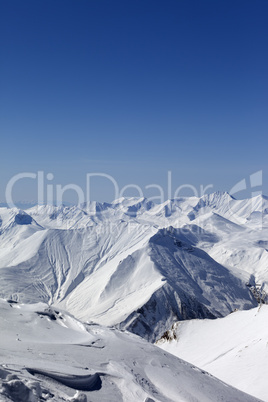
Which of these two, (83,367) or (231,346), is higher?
(83,367)

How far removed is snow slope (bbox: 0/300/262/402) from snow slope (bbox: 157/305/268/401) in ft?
36.4

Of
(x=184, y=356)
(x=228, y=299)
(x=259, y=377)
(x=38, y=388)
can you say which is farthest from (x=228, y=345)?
(x=228, y=299)

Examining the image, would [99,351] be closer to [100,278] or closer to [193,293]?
Result: [193,293]

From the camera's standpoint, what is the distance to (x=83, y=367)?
810 inches

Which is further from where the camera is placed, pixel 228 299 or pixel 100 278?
pixel 100 278

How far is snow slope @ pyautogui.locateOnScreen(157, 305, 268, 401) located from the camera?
116 feet

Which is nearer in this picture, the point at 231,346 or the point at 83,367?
the point at 83,367

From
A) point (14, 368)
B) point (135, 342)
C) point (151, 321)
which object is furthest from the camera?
point (151, 321)

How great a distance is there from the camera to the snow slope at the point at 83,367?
1599cm

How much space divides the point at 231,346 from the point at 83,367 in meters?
32.5

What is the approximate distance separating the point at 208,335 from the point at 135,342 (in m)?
30.9

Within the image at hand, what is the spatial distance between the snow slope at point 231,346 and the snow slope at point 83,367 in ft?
36.4

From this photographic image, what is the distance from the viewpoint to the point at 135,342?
99.1 ft

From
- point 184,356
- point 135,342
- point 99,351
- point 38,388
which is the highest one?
point 38,388
